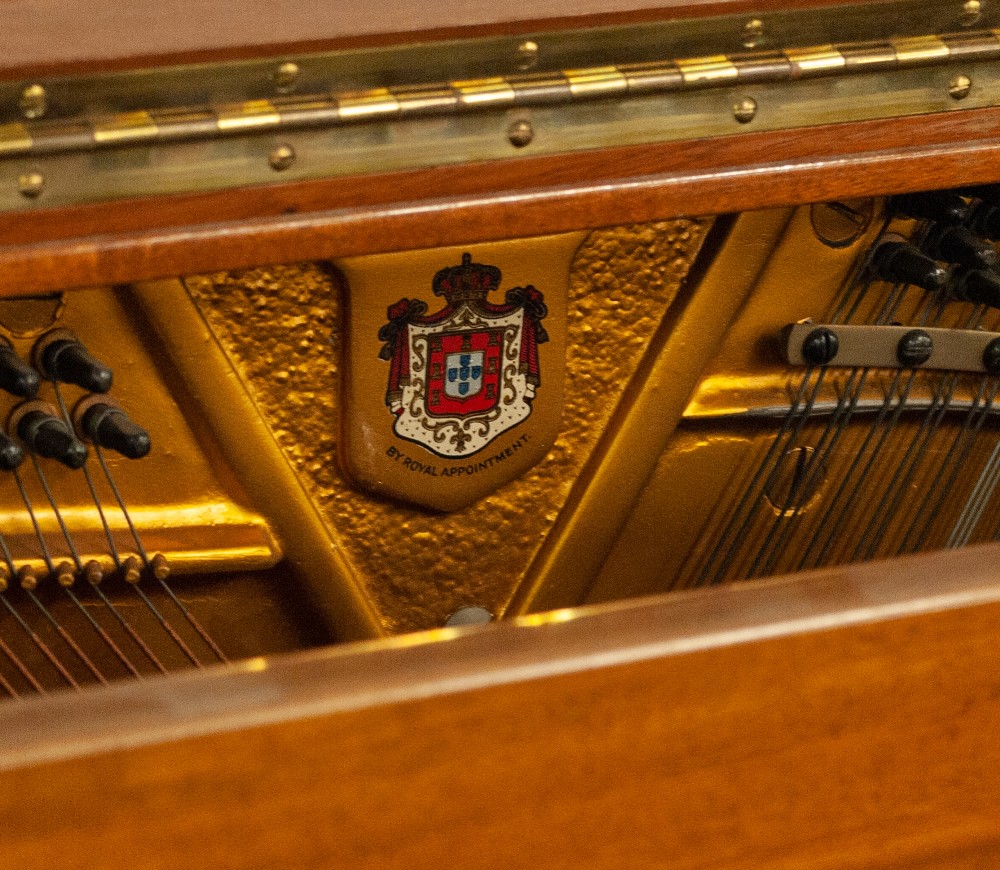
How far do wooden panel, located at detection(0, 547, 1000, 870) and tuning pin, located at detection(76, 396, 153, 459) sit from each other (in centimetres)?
46

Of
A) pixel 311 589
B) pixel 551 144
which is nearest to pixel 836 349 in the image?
pixel 551 144

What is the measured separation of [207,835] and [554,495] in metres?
0.77

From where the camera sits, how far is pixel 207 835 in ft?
2.54

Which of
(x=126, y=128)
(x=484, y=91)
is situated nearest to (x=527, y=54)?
(x=484, y=91)

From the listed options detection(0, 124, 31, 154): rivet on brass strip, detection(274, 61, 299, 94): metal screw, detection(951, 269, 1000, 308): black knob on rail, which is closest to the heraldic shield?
detection(274, 61, 299, 94): metal screw

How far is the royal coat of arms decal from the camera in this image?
1.32m

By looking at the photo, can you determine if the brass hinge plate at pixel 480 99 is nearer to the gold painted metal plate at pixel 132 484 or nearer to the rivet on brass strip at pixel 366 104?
the rivet on brass strip at pixel 366 104

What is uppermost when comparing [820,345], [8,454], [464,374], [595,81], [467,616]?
[595,81]

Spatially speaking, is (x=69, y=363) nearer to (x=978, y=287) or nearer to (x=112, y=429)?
(x=112, y=429)

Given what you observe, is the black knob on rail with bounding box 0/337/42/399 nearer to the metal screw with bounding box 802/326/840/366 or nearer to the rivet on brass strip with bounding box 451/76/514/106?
the rivet on brass strip with bounding box 451/76/514/106

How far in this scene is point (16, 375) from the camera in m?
1.17

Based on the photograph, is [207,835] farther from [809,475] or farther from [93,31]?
[809,475]

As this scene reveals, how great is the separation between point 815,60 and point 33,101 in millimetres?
617

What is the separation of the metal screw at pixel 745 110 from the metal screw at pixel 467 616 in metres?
0.60
